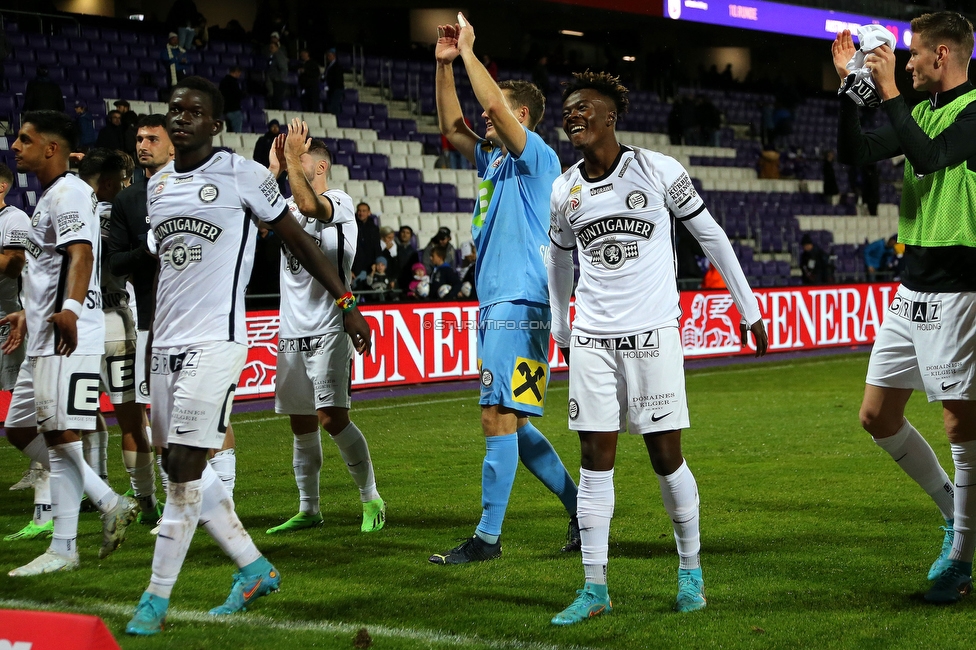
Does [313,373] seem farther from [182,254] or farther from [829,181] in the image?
[829,181]

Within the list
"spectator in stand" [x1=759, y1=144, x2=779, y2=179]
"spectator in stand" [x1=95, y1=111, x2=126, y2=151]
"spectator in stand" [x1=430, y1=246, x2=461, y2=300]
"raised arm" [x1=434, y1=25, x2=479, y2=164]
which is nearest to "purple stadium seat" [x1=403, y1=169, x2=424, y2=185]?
"spectator in stand" [x1=430, y1=246, x2=461, y2=300]

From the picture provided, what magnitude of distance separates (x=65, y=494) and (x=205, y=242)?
1.79 meters

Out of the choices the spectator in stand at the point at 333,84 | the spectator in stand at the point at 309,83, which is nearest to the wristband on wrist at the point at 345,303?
the spectator in stand at the point at 309,83

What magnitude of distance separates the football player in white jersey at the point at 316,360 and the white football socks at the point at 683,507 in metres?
2.33

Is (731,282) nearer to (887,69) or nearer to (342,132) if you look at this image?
(887,69)

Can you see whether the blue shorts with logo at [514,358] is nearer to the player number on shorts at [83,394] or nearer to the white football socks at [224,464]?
the white football socks at [224,464]

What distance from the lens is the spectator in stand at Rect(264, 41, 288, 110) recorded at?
20.0 meters

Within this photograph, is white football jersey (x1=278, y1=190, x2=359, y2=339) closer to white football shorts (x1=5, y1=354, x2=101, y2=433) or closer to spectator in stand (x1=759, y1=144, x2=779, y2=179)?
white football shorts (x1=5, y1=354, x2=101, y2=433)

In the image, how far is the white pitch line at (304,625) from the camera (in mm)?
4254

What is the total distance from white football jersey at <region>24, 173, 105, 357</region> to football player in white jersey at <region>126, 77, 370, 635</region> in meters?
0.93

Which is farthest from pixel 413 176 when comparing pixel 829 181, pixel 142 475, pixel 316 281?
pixel 316 281

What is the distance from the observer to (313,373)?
6.40 meters

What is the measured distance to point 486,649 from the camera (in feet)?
13.7

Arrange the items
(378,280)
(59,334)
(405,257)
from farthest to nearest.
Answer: (405,257), (378,280), (59,334)
